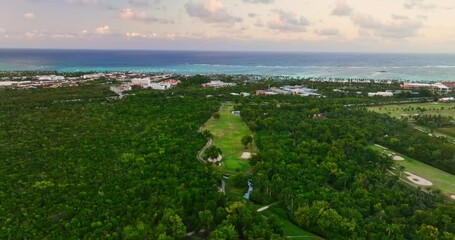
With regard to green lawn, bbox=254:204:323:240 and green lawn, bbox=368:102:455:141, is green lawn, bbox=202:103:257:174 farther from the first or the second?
green lawn, bbox=368:102:455:141

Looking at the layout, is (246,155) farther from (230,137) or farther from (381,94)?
(381,94)

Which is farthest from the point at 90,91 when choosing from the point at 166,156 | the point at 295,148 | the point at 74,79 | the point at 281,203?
the point at 281,203

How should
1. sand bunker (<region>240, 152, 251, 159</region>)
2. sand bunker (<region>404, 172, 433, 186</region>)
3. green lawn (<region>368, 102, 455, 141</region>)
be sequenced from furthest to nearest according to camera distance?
green lawn (<region>368, 102, 455, 141</region>)
sand bunker (<region>240, 152, 251, 159</region>)
sand bunker (<region>404, 172, 433, 186</region>)

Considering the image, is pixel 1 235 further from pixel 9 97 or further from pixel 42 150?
pixel 9 97

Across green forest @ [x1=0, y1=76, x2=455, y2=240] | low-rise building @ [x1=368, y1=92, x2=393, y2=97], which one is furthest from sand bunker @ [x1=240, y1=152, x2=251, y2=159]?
low-rise building @ [x1=368, y1=92, x2=393, y2=97]

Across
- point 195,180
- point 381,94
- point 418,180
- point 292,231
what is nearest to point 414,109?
point 381,94
